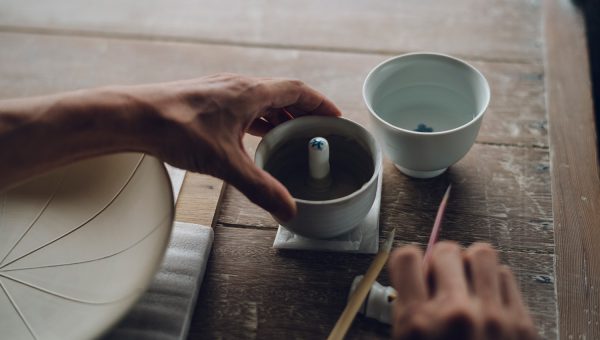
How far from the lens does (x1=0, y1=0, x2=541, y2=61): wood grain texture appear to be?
0.83 m

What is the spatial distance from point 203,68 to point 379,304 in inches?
17.4

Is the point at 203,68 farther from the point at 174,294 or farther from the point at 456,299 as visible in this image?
the point at 456,299

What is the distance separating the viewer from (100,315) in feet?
1.63

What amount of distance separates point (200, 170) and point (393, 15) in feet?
1.59

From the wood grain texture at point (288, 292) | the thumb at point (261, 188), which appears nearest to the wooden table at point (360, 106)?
the wood grain texture at point (288, 292)

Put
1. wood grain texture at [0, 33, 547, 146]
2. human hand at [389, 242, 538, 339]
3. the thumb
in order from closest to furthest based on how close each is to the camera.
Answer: human hand at [389, 242, 538, 339]
the thumb
wood grain texture at [0, 33, 547, 146]

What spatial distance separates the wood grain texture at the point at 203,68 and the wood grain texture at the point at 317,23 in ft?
0.08

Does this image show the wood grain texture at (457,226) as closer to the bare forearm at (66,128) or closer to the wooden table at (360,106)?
the wooden table at (360,106)

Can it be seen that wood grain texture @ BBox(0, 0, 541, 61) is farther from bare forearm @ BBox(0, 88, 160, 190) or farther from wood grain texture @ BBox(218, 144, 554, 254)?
bare forearm @ BBox(0, 88, 160, 190)

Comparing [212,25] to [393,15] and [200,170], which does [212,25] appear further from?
[200,170]

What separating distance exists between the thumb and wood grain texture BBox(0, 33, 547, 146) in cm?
25

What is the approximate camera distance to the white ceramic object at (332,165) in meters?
0.52

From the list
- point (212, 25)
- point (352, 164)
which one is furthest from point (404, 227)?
point (212, 25)

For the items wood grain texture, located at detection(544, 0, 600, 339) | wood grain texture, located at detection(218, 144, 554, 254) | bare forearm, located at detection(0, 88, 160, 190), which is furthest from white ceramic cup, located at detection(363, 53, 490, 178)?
bare forearm, located at detection(0, 88, 160, 190)
